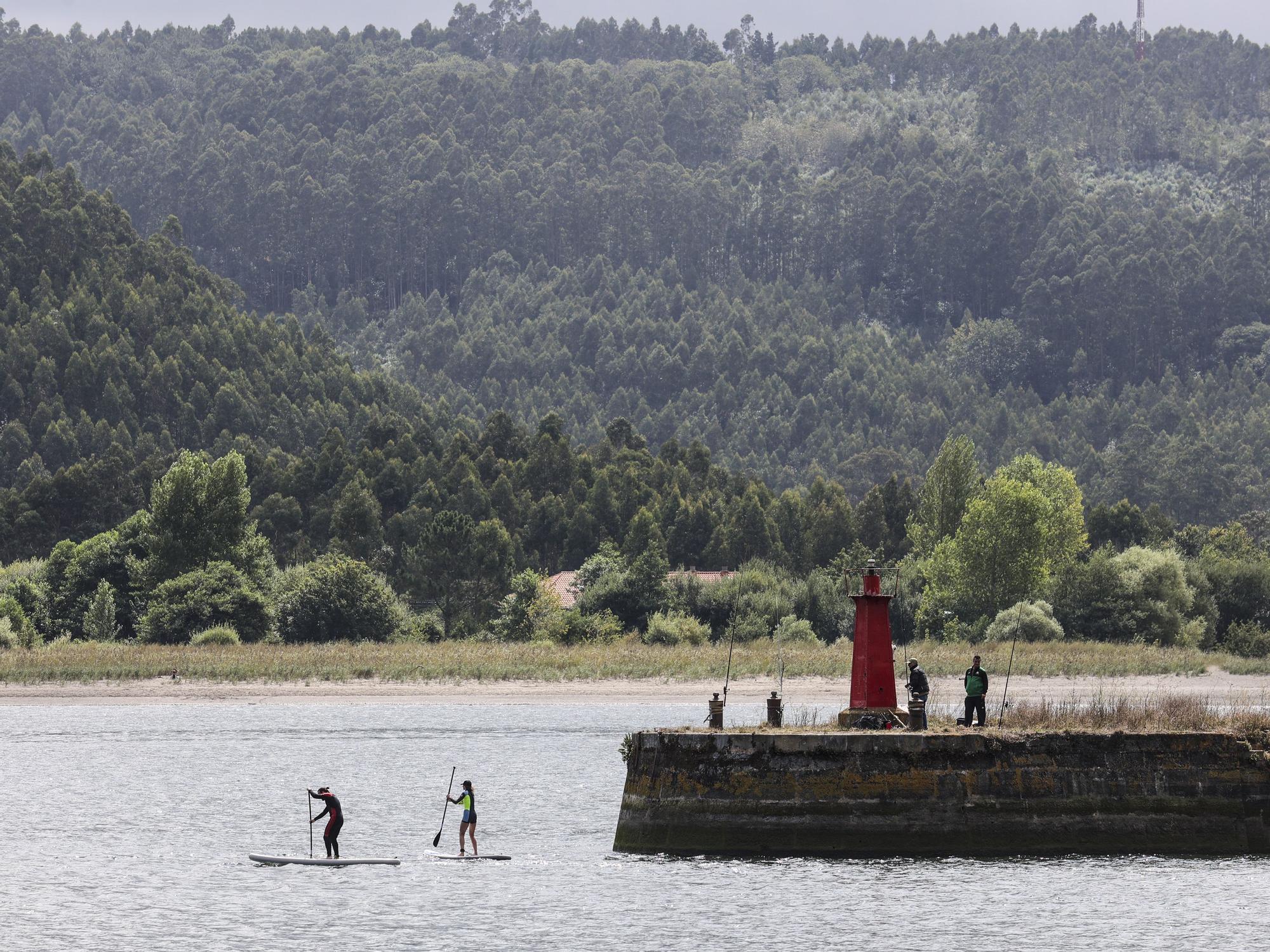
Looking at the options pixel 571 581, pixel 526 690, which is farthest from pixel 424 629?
pixel 571 581

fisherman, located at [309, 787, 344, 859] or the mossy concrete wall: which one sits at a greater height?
the mossy concrete wall

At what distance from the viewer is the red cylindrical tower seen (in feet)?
132

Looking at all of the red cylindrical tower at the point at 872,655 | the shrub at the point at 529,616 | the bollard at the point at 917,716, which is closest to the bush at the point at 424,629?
the shrub at the point at 529,616

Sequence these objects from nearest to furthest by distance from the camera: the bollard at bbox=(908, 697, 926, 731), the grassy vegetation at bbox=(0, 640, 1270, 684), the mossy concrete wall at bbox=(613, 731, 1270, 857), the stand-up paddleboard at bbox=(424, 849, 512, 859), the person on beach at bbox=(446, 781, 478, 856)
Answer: the mossy concrete wall at bbox=(613, 731, 1270, 857), the bollard at bbox=(908, 697, 926, 731), the person on beach at bbox=(446, 781, 478, 856), the stand-up paddleboard at bbox=(424, 849, 512, 859), the grassy vegetation at bbox=(0, 640, 1270, 684)

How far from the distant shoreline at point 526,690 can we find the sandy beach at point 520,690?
0.06 meters

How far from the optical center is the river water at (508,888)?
131 ft

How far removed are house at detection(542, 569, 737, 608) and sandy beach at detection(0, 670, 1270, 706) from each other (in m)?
23.6

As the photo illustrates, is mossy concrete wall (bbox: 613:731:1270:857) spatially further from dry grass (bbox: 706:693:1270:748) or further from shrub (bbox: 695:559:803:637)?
shrub (bbox: 695:559:803:637)

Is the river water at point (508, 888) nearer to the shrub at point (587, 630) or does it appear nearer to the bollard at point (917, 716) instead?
the bollard at point (917, 716)

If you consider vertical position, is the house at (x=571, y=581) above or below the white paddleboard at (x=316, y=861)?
above

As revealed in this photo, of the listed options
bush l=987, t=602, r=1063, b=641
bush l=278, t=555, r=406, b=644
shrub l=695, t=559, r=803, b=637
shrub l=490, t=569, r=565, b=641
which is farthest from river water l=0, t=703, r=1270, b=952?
shrub l=695, t=559, r=803, b=637

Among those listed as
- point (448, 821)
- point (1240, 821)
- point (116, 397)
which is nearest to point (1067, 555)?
point (448, 821)

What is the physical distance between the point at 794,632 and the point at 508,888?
58.8m

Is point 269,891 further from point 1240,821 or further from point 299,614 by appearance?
point 299,614
